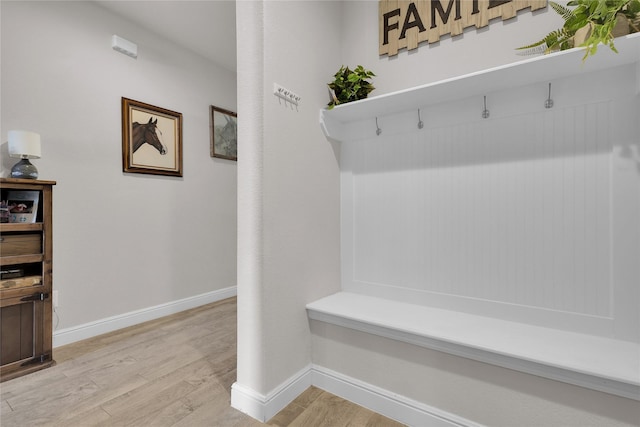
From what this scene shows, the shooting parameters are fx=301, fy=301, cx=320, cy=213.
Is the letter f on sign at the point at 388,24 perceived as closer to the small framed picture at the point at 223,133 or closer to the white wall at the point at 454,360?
the white wall at the point at 454,360

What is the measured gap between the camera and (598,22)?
1123 millimetres

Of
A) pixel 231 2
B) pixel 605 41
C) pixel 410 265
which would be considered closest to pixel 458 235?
pixel 410 265

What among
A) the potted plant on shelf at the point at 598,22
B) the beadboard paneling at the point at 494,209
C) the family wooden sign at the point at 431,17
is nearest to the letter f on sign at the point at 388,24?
the family wooden sign at the point at 431,17

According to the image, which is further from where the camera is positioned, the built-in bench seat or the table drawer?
the table drawer

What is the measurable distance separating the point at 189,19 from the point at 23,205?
1906mm

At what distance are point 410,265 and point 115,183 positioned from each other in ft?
7.98

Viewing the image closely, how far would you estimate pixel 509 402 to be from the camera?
1202 mm

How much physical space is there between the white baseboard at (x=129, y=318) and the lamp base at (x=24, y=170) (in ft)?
3.71

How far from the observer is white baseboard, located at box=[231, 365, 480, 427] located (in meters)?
1.37

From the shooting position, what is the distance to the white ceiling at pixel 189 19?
2.40 metres

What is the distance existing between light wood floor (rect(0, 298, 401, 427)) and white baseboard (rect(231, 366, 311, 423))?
0.10 ft

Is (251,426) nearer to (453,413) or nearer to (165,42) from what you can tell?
(453,413)

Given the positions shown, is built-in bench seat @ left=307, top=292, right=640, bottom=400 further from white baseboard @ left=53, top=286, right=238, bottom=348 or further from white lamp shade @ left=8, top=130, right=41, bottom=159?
white lamp shade @ left=8, top=130, right=41, bottom=159

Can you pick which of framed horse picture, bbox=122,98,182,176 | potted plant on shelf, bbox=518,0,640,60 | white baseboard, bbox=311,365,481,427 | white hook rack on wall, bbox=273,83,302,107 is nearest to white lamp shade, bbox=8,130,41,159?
framed horse picture, bbox=122,98,182,176
